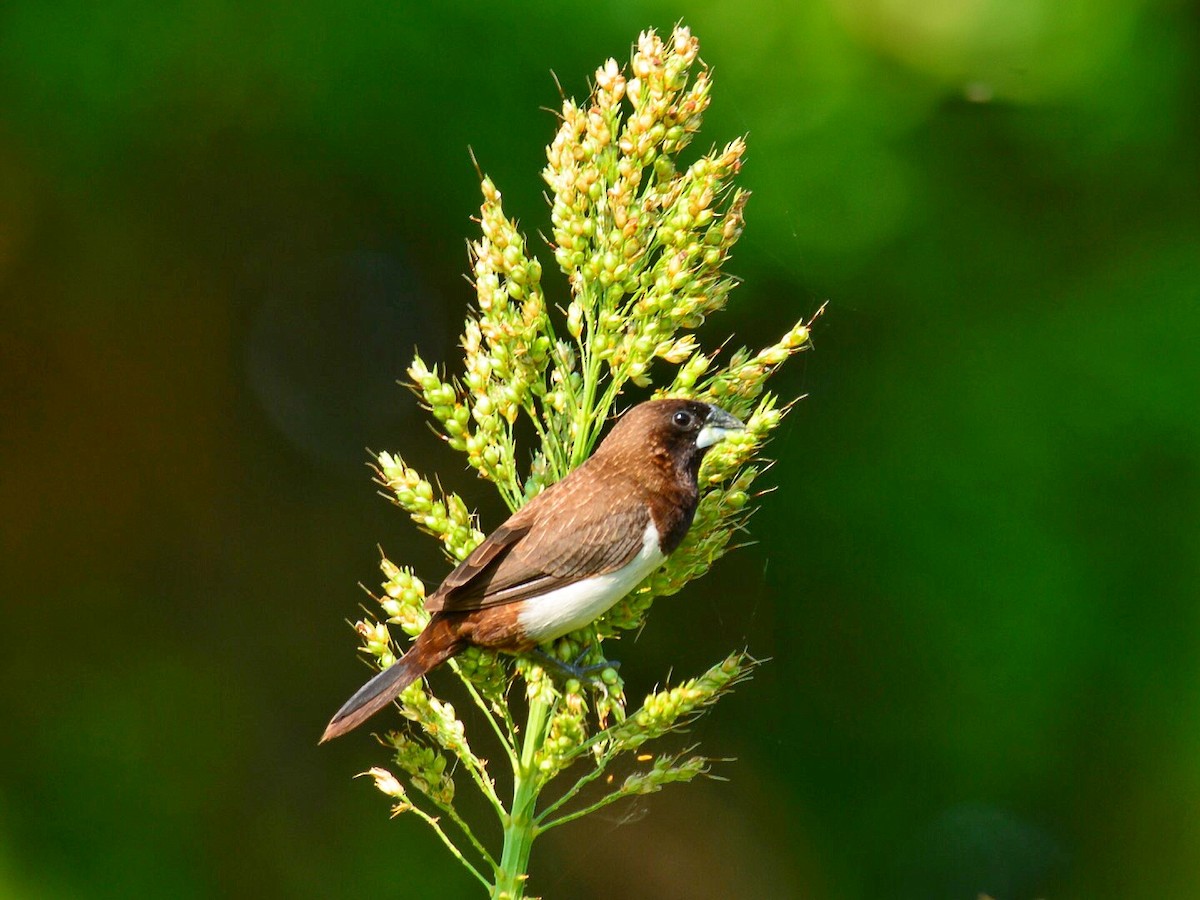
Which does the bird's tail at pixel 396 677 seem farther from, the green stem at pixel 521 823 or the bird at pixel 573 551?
the green stem at pixel 521 823

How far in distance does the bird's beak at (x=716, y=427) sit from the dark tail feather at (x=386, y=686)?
0.37 metres

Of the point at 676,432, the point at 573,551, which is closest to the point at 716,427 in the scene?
the point at 676,432

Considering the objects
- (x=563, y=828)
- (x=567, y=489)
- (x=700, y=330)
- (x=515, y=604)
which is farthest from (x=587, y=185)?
(x=563, y=828)

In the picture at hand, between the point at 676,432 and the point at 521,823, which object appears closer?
the point at 521,823

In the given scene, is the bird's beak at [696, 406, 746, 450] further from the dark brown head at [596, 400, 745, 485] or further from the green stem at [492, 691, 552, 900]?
the green stem at [492, 691, 552, 900]

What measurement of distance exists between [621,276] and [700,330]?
1.31 metres

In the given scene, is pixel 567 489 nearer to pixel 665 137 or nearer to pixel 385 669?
pixel 385 669

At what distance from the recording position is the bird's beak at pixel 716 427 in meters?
1.48

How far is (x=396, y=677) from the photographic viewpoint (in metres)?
1.41

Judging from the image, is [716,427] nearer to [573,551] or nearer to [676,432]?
[676,432]

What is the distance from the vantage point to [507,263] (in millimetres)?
1428

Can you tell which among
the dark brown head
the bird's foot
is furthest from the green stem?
the dark brown head

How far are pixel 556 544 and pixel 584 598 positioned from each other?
2.7 inches

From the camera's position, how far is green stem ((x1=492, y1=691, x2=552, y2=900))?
51.0 inches
